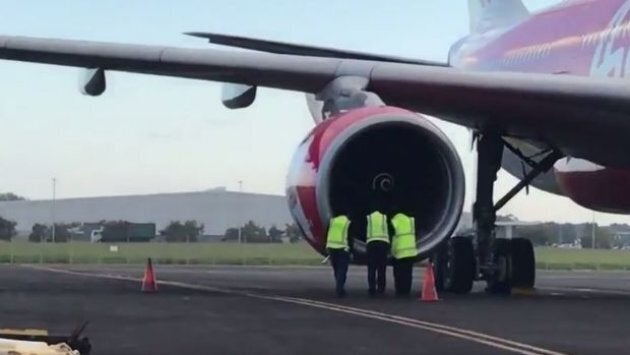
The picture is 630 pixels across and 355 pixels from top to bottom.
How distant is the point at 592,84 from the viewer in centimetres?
1505

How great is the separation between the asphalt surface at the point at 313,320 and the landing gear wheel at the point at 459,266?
26 centimetres

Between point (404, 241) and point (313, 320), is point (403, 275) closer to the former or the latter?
point (404, 241)

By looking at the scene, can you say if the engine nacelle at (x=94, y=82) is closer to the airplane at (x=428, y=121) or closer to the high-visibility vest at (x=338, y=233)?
the airplane at (x=428, y=121)

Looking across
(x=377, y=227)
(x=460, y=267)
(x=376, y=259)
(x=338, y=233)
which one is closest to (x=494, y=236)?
(x=460, y=267)

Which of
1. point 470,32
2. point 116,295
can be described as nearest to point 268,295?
point 116,295

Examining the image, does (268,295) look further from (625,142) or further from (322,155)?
(625,142)

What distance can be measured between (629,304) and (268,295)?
4.02m

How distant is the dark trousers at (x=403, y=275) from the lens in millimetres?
16062

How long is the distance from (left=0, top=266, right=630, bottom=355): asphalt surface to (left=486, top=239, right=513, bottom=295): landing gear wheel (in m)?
0.28

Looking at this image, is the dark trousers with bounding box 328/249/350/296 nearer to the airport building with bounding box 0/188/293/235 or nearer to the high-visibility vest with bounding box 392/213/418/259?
the high-visibility vest with bounding box 392/213/418/259

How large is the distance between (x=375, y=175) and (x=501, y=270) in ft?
9.34

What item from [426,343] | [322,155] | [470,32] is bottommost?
[426,343]

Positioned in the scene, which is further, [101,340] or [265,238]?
[265,238]

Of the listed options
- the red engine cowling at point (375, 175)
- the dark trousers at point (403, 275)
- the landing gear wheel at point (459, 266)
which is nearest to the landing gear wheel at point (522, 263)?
the landing gear wheel at point (459, 266)
